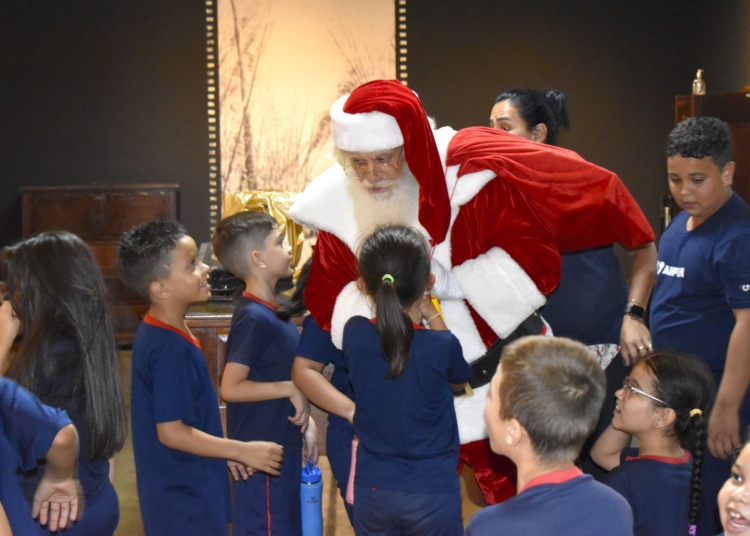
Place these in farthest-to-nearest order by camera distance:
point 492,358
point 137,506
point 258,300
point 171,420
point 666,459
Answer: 1. point 137,506
2. point 258,300
3. point 492,358
4. point 171,420
5. point 666,459

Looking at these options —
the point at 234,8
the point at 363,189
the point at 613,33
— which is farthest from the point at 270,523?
the point at 613,33

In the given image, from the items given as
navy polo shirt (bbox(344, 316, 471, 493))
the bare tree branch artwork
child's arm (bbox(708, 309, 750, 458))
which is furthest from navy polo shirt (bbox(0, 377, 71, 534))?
the bare tree branch artwork

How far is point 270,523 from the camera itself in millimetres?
2457

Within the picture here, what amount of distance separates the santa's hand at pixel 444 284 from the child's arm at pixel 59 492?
917 mm

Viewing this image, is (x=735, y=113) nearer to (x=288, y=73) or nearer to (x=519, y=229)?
(x=519, y=229)

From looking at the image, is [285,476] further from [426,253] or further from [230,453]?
[426,253]

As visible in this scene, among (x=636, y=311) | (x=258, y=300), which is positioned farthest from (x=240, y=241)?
(x=636, y=311)

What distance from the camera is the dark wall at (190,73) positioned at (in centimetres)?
694

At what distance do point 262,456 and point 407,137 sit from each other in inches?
35.8

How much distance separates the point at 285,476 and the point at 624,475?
1.05 meters

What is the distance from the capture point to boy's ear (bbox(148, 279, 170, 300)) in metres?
2.18

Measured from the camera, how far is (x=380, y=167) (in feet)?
7.15

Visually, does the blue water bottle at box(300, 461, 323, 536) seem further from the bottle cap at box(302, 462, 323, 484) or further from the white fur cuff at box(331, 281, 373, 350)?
the white fur cuff at box(331, 281, 373, 350)

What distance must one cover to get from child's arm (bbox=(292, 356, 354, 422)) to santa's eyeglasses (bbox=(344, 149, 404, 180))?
520mm
